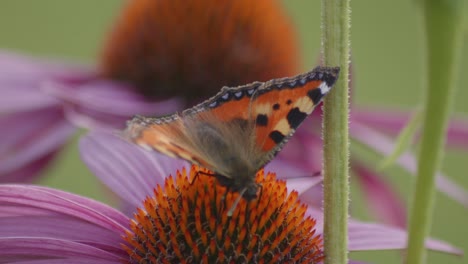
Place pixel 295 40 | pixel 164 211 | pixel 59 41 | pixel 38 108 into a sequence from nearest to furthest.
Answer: pixel 164 211
pixel 38 108
pixel 295 40
pixel 59 41

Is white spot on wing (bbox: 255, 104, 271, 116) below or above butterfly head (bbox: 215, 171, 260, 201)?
above

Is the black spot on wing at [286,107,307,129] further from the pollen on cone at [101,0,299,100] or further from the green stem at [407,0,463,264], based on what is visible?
the pollen on cone at [101,0,299,100]

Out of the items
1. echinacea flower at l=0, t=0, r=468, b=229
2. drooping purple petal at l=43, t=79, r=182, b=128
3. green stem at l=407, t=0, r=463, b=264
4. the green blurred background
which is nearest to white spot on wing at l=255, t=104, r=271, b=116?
green stem at l=407, t=0, r=463, b=264

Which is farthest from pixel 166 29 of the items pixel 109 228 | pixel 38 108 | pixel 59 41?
pixel 59 41

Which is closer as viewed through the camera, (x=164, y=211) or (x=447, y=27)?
(x=447, y=27)

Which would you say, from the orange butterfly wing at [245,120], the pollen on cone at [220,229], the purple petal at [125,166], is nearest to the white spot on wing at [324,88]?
the orange butterfly wing at [245,120]

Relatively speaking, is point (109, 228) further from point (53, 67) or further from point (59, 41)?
point (59, 41)
